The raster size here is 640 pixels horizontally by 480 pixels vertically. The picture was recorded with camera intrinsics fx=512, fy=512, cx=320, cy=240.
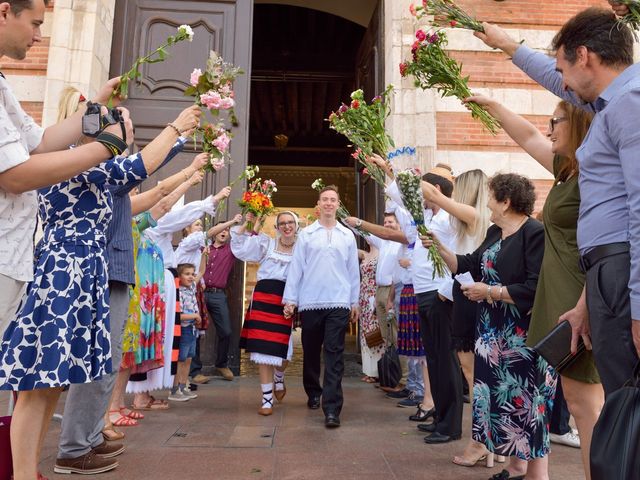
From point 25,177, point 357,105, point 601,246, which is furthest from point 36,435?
point 357,105

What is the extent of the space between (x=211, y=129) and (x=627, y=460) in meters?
3.52

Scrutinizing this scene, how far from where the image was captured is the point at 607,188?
1952 millimetres

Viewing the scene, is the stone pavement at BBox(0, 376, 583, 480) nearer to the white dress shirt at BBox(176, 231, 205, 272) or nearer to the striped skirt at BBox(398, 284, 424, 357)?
the striped skirt at BBox(398, 284, 424, 357)

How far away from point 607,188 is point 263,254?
4.23 m

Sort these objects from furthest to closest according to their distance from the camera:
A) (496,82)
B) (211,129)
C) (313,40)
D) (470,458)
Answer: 1. (313,40)
2. (496,82)
3. (211,129)
4. (470,458)

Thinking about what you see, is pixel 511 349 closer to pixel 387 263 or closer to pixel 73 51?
pixel 387 263

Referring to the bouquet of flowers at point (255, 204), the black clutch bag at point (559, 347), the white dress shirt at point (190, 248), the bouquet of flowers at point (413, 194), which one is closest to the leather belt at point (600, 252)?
the black clutch bag at point (559, 347)

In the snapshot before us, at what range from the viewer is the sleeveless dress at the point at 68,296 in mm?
2426

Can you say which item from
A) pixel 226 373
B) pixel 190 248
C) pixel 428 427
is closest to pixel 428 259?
pixel 428 427

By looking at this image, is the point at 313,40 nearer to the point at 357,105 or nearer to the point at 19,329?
the point at 357,105

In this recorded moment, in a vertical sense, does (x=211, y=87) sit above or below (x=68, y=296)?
above

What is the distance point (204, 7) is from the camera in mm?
7621

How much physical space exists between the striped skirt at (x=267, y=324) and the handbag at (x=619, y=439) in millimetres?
3979

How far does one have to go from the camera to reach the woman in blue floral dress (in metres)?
3.03
